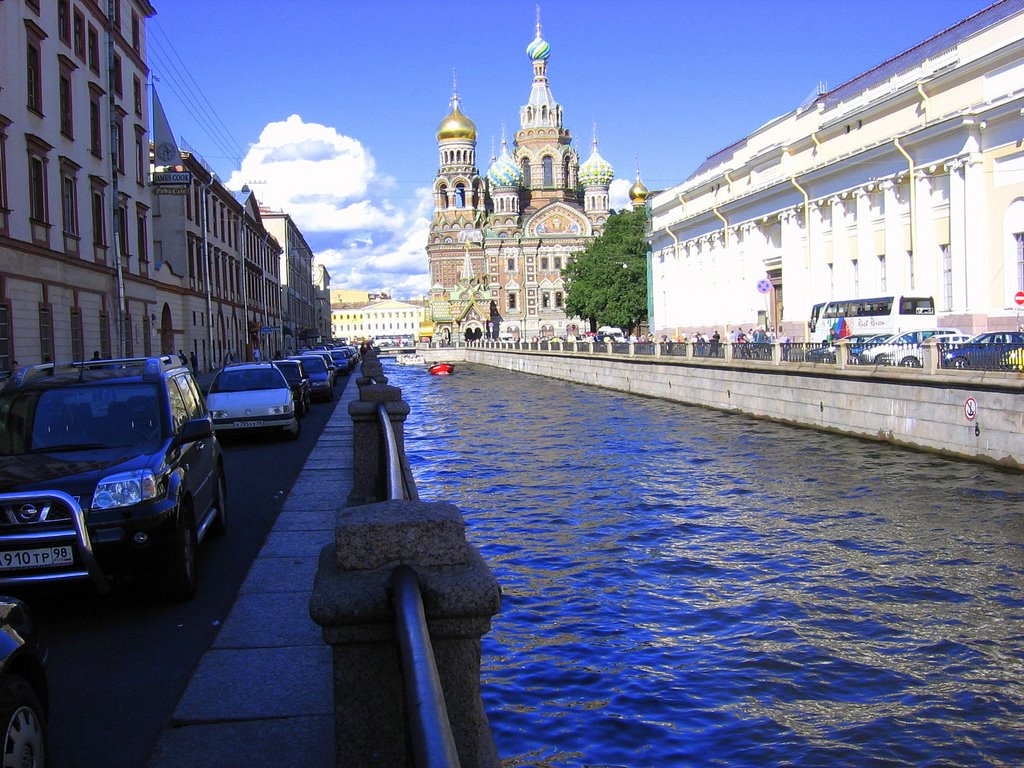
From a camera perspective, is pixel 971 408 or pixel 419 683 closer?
pixel 419 683

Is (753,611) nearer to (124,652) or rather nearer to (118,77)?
(124,652)

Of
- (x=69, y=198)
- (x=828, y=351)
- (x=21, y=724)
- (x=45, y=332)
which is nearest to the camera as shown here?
(x=21, y=724)

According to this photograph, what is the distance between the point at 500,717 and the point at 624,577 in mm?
4024

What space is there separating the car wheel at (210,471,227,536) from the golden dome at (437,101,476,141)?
12889 cm

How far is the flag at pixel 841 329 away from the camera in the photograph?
35.2m

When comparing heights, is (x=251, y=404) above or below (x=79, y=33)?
below

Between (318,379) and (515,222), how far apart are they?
313 ft

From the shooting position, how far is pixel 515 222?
411 feet

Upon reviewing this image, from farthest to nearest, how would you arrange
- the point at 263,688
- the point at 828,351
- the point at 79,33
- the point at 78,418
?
the point at 79,33 → the point at 828,351 → the point at 78,418 → the point at 263,688

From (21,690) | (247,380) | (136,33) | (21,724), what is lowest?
(21,724)

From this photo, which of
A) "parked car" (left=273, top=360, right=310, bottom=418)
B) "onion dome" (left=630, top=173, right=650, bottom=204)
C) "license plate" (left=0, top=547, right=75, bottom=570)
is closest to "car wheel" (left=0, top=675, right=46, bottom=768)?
"license plate" (left=0, top=547, right=75, bottom=570)

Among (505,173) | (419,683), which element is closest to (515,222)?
(505,173)

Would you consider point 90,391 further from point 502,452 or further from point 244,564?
point 502,452

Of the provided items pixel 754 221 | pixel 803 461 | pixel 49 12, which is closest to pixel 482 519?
pixel 803 461
